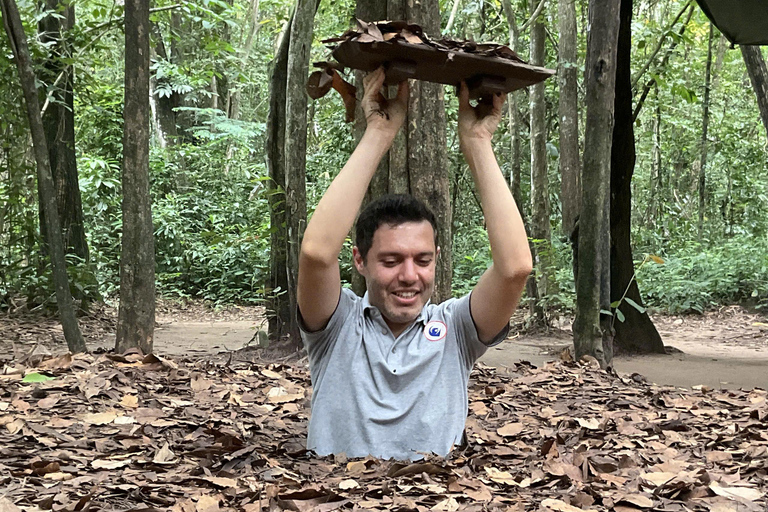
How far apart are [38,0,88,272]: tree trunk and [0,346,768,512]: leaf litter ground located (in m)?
4.90

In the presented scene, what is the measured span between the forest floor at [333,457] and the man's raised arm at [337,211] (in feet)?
1.85

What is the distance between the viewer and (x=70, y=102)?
30.5ft

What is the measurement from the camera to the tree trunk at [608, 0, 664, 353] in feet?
23.2

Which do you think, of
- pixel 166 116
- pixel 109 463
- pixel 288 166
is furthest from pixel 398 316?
pixel 166 116

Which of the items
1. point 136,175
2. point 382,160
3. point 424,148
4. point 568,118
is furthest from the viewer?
point 568,118

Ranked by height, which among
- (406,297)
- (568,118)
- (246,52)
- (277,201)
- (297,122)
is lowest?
(406,297)

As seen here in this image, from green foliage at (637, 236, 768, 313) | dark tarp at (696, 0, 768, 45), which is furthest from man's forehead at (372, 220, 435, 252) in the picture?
green foliage at (637, 236, 768, 313)

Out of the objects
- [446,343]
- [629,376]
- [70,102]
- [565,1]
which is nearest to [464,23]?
[565,1]

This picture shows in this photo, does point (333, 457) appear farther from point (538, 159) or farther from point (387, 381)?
point (538, 159)

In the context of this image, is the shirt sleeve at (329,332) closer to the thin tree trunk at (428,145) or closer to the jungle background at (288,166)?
the thin tree trunk at (428,145)

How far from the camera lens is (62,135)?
9.26 meters

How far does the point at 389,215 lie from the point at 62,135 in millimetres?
7817

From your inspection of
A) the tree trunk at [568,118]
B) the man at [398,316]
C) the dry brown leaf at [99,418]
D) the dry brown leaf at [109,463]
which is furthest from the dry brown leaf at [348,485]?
the tree trunk at [568,118]

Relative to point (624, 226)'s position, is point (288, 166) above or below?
above
